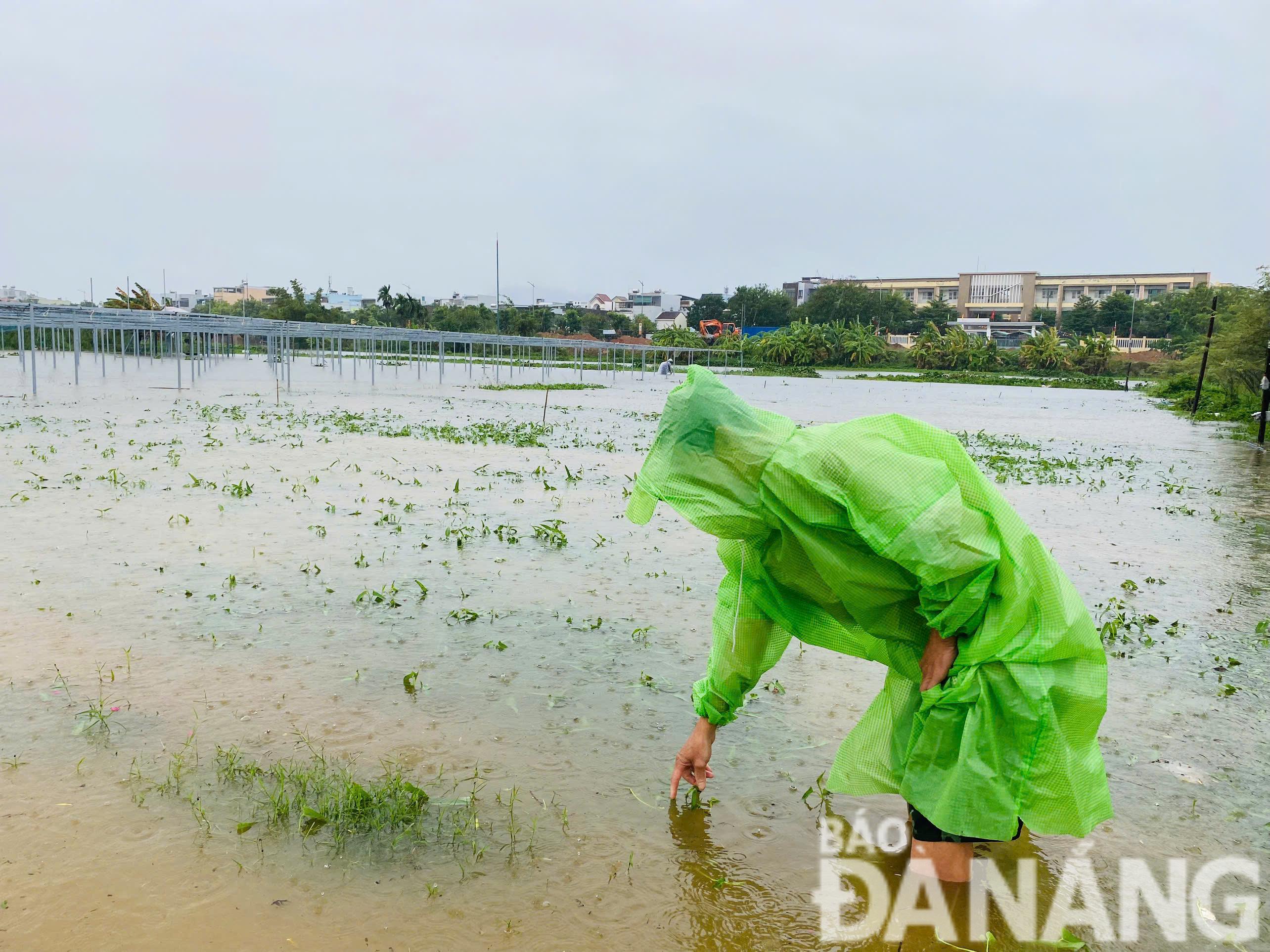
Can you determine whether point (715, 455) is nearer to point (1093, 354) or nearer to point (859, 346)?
point (1093, 354)

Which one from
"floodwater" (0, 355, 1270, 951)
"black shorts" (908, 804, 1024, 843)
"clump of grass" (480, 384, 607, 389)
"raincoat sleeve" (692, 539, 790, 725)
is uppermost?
"raincoat sleeve" (692, 539, 790, 725)

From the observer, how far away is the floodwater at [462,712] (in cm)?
307

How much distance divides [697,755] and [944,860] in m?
0.81

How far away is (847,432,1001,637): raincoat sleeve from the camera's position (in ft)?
7.69

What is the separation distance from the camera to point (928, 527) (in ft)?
7.66

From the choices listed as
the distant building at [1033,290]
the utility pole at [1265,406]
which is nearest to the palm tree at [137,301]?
the utility pole at [1265,406]

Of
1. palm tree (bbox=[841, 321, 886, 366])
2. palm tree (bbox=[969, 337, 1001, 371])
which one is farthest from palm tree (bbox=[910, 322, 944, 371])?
palm tree (bbox=[841, 321, 886, 366])

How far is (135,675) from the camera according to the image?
4816mm

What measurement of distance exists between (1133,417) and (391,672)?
3145 cm

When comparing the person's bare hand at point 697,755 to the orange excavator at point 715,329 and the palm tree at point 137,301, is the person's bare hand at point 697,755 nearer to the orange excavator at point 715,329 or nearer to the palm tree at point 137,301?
the palm tree at point 137,301

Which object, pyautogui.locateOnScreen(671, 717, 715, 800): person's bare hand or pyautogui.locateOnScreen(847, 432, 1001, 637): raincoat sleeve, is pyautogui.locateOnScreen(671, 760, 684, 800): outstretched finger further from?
pyautogui.locateOnScreen(847, 432, 1001, 637): raincoat sleeve

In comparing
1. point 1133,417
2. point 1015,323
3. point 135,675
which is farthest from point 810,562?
point 1015,323

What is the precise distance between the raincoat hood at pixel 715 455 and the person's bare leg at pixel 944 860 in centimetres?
114

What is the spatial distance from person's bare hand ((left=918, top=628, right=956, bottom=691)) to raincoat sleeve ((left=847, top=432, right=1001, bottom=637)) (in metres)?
0.14
